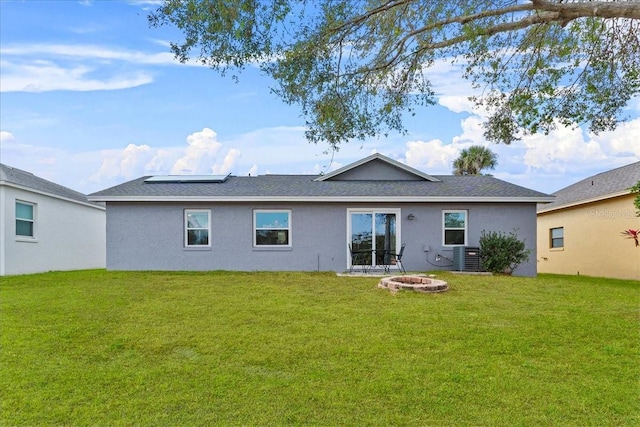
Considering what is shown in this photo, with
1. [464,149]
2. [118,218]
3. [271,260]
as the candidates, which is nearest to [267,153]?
[271,260]

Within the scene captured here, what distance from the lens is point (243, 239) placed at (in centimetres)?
1480

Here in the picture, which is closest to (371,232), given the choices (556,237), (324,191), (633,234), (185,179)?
(324,191)

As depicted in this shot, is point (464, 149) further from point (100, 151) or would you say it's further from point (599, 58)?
point (100, 151)

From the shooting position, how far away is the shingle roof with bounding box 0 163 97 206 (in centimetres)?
1460

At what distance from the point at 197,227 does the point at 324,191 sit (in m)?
4.39

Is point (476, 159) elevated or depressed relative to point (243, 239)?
elevated

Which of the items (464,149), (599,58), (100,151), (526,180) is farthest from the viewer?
(464,149)

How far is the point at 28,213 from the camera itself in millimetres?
15797

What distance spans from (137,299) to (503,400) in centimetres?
722

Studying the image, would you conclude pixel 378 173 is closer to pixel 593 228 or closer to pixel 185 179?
pixel 185 179

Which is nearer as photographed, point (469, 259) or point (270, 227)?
point (469, 259)

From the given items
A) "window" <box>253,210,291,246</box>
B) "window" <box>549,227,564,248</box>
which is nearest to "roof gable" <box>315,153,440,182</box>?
"window" <box>253,210,291,246</box>

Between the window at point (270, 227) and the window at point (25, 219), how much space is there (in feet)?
26.6

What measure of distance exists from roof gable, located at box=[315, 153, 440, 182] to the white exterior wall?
10.2 metres
